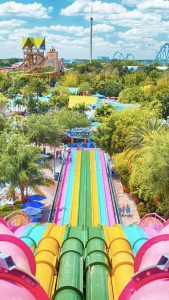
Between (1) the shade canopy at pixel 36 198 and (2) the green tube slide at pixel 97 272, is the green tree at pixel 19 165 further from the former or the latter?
(2) the green tube slide at pixel 97 272

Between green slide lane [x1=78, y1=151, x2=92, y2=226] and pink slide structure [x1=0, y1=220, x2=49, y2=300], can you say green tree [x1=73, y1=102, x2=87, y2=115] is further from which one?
pink slide structure [x1=0, y1=220, x2=49, y2=300]

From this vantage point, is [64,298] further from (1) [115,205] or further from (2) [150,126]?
(2) [150,126]

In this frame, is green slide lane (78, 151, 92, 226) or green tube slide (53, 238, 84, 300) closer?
green tube slide (53, 238, 84, 300)

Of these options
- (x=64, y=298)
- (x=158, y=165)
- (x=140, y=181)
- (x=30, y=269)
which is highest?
(x=30, y=269)

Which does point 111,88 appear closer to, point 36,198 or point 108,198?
point 108,198

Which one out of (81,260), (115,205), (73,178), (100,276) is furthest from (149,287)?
(73,178)

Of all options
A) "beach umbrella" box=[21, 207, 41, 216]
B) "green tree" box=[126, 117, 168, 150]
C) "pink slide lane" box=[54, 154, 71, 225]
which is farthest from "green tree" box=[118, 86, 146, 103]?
"beach umbrella" box=[21, 207, 41, 216]

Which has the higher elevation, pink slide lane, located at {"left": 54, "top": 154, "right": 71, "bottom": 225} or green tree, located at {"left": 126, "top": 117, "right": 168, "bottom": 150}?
green tree, located at {"left": 126, "top": 117, "right": 168, "bottom": 150}
